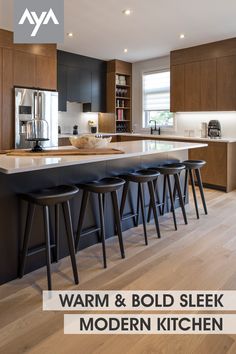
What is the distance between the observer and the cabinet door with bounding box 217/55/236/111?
5.62 meters

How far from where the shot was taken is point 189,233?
11.3ft

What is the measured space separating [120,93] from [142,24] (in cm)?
295

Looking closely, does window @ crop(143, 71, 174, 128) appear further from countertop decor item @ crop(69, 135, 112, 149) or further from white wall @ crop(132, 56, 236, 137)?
countertop decor item @ crop(69, 135, 112, 149)

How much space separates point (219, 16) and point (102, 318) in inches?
176

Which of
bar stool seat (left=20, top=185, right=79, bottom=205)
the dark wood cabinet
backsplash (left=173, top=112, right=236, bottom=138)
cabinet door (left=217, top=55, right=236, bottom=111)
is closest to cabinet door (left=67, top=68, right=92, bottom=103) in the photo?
the dark wood cabinet

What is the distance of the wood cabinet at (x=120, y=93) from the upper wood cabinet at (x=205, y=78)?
1.49m

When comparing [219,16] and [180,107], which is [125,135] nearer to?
[180,107]

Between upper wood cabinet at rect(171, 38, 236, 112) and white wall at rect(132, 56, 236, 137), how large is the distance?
0.30 meters

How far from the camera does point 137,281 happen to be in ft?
7.82

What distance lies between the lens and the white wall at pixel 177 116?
6.07 meters

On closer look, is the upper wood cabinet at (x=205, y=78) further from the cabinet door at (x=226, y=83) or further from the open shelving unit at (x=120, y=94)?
the open shelving unit at (x=120, y=94)

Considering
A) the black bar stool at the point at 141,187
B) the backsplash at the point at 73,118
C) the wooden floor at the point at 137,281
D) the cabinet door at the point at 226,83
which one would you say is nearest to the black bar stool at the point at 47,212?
the wooden floor at the point at 137,281

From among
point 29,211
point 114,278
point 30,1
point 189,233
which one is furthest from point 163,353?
point 30,1

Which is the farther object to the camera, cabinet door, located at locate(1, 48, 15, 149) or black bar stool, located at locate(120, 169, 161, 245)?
cabinet door, located at locate(1, 48, 15, 149)
